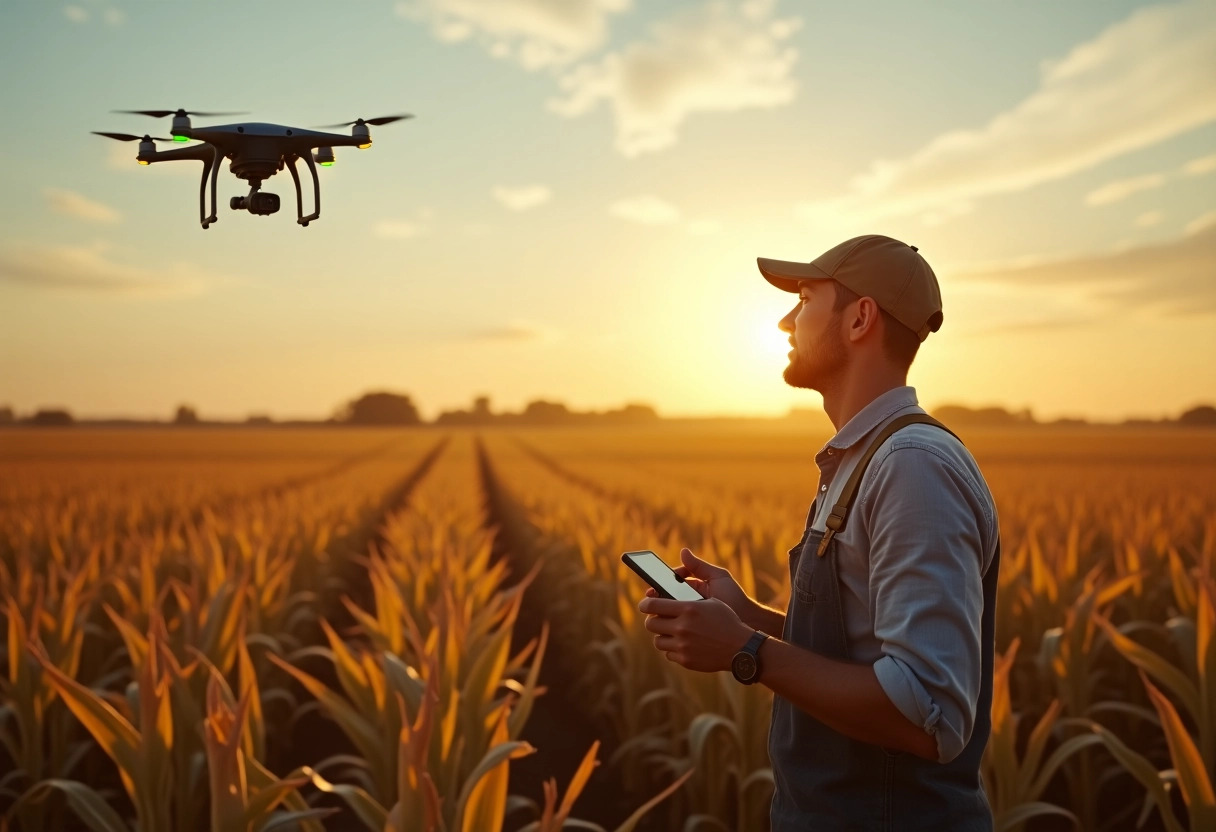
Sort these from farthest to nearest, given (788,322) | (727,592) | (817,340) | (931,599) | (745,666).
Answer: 1. (727,592)
2. (788,322)
3. (817,340)
4. (745,666)
5. (931,599)

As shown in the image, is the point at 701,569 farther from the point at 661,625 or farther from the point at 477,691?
the point at 477,691

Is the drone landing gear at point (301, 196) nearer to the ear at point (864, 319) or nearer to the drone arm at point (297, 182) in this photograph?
the drone arm at point (297, 182)

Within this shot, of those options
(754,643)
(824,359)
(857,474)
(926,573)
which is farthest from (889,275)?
(754,643)

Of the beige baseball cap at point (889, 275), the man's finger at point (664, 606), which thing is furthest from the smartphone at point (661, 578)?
Result: the beige baseball cap at point (889, 275)

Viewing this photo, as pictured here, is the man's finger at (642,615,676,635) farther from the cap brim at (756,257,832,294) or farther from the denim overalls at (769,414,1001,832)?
the cap brim at (756,257,832,294)

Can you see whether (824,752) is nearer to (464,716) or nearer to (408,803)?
(408,803)

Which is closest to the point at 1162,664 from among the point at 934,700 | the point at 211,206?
the point at 934,700

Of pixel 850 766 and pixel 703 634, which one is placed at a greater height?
pixel 703 634
